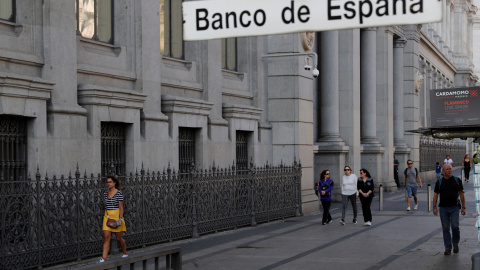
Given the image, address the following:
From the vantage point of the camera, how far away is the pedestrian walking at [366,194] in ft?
69.9

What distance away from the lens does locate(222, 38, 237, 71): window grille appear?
2391cm

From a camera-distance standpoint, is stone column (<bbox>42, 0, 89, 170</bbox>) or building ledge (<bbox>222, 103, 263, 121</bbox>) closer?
stone column (<bbox>42, 0, 89, 170</bbox>)

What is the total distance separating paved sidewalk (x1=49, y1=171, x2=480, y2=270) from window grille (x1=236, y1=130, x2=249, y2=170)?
2349 millimetres

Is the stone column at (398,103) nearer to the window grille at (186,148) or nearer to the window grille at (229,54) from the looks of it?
the window grille at (229,54)

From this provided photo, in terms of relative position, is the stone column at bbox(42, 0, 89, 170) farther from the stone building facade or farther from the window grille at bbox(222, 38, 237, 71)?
the window grille at bbox(222, 38, 237, 71)

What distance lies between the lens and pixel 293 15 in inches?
149

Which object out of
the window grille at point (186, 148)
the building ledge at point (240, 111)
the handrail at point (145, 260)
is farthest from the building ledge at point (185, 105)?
the handrail at point (145, 260)

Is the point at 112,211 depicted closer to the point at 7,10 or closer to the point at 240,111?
the point at 7,10

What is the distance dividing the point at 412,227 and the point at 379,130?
18936 millimetres

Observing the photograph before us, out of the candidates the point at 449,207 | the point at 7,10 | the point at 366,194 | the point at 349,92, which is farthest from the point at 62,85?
the point at 349,92

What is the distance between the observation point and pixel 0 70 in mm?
13812

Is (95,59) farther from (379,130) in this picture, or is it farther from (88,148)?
(379,130)

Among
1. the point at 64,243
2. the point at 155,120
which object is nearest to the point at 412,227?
the point at 155,120

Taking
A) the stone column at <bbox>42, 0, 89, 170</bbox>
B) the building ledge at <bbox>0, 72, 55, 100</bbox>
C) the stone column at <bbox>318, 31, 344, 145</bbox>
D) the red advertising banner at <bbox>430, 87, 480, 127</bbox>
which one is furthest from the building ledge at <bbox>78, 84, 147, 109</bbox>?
the stone column at <bbox>318, 31, 344, 145</bbox>
